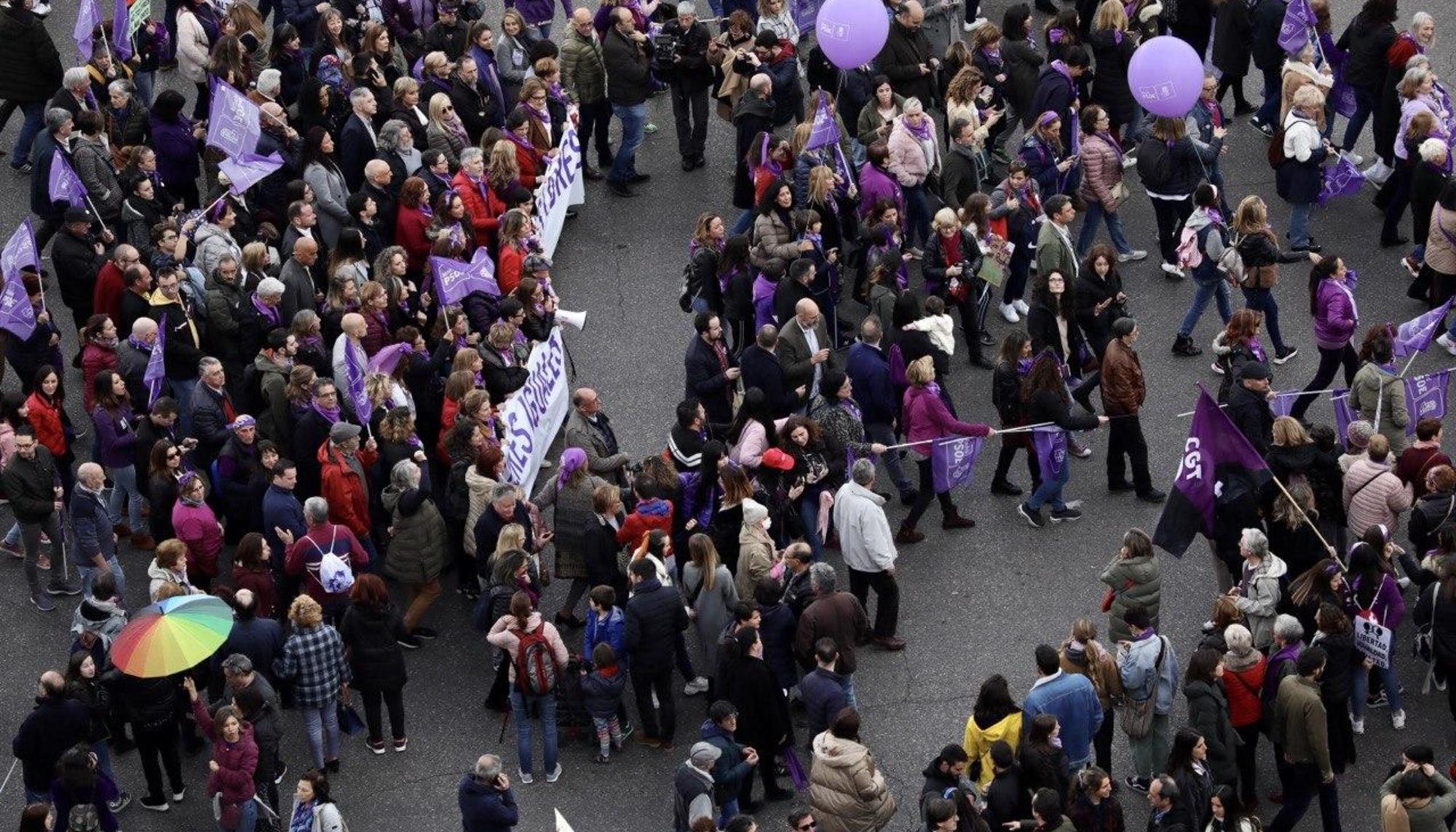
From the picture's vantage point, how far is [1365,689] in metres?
16.2

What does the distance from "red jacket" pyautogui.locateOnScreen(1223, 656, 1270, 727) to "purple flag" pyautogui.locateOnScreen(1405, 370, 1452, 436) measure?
3100 millimetres

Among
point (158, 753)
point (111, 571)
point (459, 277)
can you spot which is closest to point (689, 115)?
point (459, 277)

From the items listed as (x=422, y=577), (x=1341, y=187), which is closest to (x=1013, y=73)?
(x=1341, y=187)

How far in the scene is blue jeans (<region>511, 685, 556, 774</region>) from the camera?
1591 centimetres

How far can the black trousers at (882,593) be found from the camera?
16906 mm

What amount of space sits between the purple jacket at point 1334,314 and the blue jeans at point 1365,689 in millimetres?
3305

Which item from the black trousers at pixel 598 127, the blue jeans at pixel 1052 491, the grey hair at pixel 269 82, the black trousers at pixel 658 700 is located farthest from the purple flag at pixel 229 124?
the blue jeans at pixel 1052 491

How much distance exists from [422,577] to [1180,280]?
25.2 ft

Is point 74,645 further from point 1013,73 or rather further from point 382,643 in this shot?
point 1013,73

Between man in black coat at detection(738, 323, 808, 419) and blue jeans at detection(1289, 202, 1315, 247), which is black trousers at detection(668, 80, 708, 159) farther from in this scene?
blue jeans at detection(1289, 202, 1315, 247)

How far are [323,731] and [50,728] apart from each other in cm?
182

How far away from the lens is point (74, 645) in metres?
15.8

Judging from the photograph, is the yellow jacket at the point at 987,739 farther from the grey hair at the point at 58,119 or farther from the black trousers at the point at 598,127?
the grey hair at the point at 58,119

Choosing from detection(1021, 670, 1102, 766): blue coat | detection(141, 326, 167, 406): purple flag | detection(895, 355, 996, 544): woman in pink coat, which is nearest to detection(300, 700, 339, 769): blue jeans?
detection(141, 326, 167, 406): purple flag
